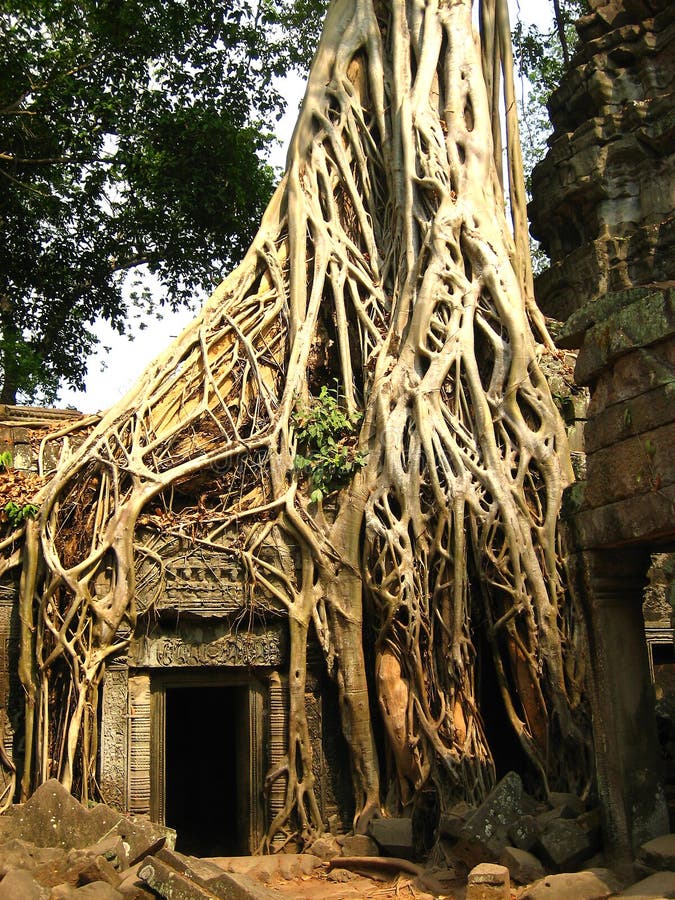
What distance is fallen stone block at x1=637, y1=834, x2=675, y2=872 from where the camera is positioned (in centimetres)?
411

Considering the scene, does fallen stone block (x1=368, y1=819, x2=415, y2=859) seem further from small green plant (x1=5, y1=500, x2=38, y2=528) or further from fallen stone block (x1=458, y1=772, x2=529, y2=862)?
small green plant (x1=5, y1=500, x2=38, y2=528)

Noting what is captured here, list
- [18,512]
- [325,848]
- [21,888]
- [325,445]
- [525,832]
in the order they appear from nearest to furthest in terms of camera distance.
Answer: [21,888] < [525,832] < [325,848] < [18,512] < [325,445]

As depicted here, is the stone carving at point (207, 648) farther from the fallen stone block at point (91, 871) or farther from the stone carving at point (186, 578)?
the fallen stone block at point (91, 871)

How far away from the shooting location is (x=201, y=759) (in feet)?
31.2

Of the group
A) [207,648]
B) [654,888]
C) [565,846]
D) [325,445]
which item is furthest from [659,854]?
[325,445]

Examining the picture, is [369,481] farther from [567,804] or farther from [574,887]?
[574,887]

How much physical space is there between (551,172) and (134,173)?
481 cm

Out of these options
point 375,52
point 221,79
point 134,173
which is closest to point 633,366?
point 375,52

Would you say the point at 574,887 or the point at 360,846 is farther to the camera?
the point at 360,846

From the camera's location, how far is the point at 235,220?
11391mm

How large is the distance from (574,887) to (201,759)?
19.6ft

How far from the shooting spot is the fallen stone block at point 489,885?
439 cm

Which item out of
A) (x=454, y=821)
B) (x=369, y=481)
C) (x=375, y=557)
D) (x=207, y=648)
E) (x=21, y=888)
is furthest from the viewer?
(x=369, y=481)

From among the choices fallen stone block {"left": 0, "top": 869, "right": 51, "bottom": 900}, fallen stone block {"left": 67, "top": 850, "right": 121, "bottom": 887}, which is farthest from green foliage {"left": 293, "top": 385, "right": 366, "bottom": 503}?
fallen stone block {"left": 0, "top": 869, "right": 51, "bottom": 900}
